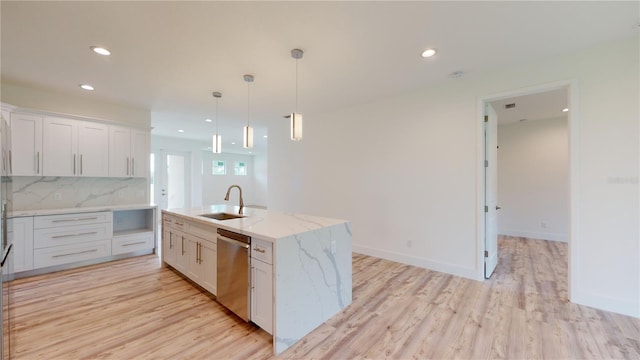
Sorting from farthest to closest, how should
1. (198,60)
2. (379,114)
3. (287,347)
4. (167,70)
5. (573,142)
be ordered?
(379,114) → (167,70) → (198,60) → (573,142) → (287,347)

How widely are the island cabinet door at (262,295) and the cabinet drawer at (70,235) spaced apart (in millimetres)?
3284

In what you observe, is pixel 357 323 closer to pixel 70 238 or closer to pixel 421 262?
pixel 421 262

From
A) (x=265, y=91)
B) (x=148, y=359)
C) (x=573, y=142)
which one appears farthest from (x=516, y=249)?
(x=148, y=359)

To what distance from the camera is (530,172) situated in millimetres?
5711

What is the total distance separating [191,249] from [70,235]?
7.01ft

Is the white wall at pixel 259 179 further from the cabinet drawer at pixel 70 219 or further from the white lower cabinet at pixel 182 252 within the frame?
the white lower cabinet at pixel 182 252

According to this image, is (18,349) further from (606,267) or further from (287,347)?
(606,267)

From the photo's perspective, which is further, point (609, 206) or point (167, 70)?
point (167, 70)

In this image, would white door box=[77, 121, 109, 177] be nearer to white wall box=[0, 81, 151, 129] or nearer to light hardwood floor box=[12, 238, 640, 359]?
white wall box=[0, 81, 151, 129]

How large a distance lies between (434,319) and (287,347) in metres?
1.38

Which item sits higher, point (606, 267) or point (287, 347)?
point (606, 267)

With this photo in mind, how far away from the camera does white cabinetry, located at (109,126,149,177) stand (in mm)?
4234

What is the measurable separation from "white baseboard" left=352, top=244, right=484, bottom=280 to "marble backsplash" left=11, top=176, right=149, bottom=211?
4175 millimetres

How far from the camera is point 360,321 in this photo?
235 centimetres
